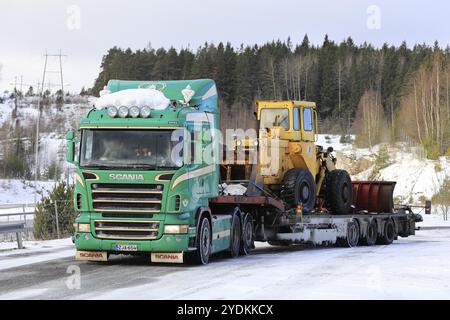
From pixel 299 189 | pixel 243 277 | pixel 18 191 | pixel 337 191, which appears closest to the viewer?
pixel 243 277

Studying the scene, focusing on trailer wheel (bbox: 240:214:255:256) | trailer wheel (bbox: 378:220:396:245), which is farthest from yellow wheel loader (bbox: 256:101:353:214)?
trailer wheel (bbox: 378:220:396:245)

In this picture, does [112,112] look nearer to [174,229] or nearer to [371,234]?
[174,229]

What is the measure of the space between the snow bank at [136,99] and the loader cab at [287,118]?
5.60 meters

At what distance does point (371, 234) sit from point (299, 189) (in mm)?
4771

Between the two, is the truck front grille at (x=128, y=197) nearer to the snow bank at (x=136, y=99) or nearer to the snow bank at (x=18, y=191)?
the snow bank at (x=136, y=99)

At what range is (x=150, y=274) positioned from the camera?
14.3m

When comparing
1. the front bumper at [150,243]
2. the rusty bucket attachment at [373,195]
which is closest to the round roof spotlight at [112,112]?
the front bumper at [150,243]

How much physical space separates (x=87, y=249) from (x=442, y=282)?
6.89 meters

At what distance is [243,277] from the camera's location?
542 inches

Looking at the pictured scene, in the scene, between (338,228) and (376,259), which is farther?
(338,228)

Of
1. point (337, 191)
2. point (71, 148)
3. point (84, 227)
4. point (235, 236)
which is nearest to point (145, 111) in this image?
point (71, 148)
